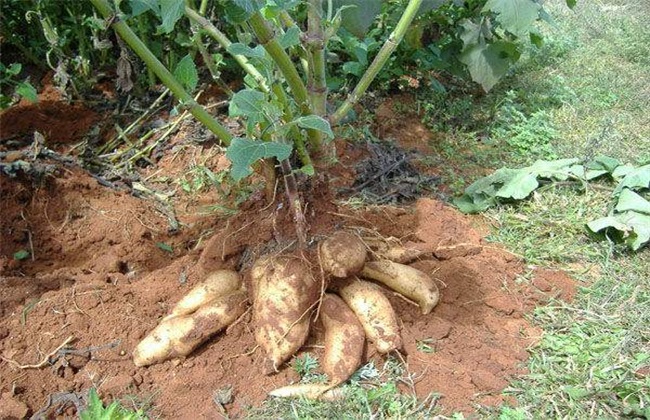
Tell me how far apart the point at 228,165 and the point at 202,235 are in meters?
0.55

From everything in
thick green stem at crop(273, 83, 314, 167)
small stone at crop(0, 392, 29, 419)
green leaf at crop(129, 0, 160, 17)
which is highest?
green leaf at crop(129, 0, 160, 17)

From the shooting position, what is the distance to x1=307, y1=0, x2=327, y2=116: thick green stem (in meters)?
1.73

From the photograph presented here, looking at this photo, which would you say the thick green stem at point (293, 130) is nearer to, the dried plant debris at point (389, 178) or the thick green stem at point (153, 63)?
the thick green stem at point (153, 63)

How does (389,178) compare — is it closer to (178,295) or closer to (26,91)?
(178,295)

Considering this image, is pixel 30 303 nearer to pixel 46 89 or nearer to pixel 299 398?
pixel 299 398

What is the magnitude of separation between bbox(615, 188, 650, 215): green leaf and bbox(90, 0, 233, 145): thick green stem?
1469 millimetres

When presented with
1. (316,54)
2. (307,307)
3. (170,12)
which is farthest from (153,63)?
(307,307)

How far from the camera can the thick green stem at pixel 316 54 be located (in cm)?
173

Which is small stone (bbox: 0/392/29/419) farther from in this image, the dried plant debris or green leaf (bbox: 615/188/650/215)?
green leaf (bbox: 615/188/650/215)

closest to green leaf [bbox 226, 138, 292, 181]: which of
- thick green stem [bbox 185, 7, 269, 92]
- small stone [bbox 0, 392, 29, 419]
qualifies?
thick green stem [bbox 185, 7, 269, 92]

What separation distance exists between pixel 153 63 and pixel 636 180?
1.82 m

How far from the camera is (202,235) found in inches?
89.0

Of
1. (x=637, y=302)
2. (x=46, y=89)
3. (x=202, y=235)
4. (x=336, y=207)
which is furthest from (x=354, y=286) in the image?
(x=46, y=89)

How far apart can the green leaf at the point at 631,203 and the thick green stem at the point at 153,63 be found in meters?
1.47
